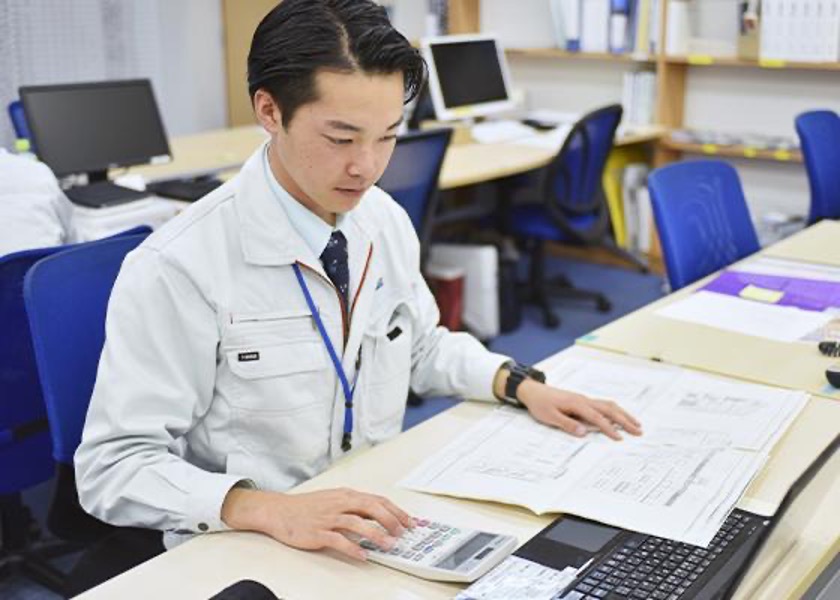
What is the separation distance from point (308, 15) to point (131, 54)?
3.71 metres

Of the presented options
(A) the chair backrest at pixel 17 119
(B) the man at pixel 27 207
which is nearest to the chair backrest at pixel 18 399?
(B) the man at pixel 27 207

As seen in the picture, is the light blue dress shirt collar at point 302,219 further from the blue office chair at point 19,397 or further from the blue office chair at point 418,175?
the blue office chair at point 418,175

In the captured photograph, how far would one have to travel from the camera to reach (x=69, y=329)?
1637 mm

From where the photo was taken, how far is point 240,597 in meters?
1.01

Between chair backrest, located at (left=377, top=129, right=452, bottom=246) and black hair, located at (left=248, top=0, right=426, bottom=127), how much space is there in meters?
1.92

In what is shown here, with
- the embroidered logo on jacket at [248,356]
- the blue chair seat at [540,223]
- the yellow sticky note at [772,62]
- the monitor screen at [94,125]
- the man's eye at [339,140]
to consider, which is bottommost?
the blue chair seat at [540,223]

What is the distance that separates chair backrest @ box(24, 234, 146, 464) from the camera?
1595mm

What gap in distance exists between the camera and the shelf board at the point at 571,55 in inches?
198

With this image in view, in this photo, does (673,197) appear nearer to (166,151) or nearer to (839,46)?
(166,151)

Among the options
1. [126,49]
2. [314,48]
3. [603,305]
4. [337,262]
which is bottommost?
[603,305]

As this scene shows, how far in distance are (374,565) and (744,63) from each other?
157 inches

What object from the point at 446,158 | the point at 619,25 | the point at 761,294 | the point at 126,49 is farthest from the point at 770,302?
the point at 126,49

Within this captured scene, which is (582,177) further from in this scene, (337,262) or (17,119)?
(337,262)

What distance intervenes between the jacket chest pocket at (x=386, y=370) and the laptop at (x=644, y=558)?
391 millimetres
